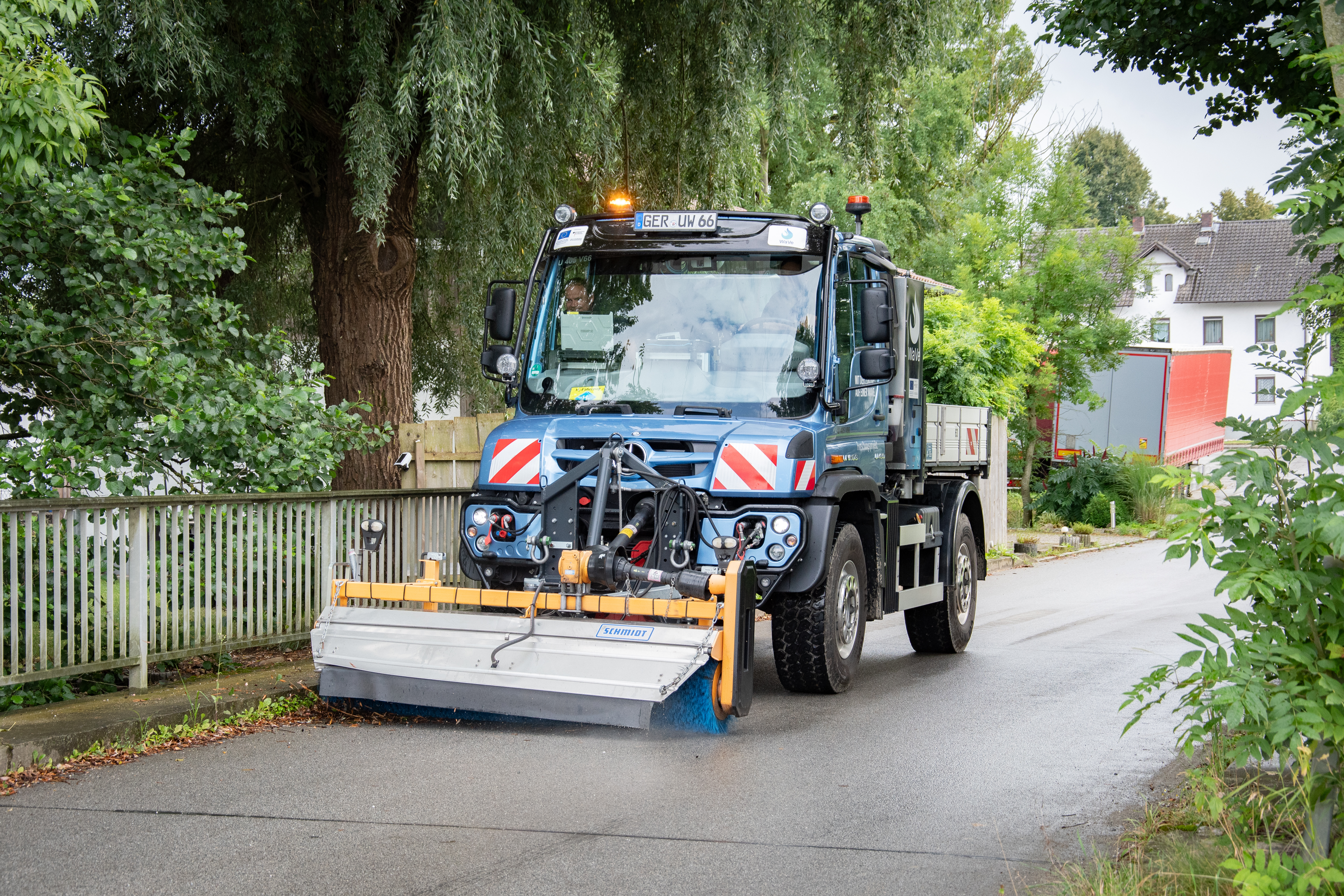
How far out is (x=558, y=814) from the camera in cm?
593

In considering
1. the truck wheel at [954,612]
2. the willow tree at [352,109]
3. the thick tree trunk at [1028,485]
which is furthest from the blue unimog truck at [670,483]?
the thick tree trunk at [1028,485]

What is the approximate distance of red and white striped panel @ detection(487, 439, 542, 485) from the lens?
8.72 meters

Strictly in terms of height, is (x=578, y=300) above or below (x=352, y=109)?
below

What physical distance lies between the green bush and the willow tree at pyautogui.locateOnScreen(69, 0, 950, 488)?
2018 cm

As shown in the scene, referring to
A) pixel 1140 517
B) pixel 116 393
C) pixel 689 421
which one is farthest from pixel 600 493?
pixel 1140 517

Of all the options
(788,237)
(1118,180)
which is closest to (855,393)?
(788,237)

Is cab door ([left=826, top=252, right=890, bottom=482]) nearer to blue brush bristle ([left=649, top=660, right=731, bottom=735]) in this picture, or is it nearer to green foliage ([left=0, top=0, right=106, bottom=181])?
blue brush bristle ([left=649, top=660, right=731, bottom=735])

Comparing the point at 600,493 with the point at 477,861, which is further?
the point at 600,493

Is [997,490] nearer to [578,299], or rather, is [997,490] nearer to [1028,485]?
[1028,485]

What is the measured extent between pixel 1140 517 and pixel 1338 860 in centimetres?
2978

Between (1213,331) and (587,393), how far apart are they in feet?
244

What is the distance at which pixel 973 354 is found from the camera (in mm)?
20938

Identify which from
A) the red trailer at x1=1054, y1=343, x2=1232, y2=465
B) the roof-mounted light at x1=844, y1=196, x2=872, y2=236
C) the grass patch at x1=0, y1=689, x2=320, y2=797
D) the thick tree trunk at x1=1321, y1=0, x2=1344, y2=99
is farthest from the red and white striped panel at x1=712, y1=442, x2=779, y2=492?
the red trailer at x1=1054, y1=343, x2=1232, y2=465

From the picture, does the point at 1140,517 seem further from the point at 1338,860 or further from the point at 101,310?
the point at 1338,860
